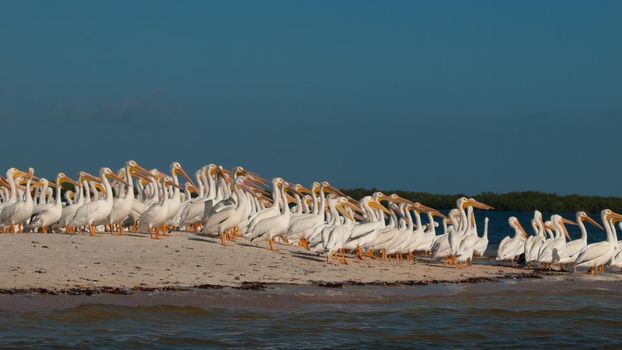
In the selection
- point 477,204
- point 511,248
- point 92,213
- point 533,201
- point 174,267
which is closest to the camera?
point 174,267

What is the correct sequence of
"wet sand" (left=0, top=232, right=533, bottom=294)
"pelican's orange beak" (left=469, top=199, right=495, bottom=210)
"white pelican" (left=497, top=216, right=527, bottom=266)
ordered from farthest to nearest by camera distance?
"pelican's orange beak" (left=469, top=199, right=495, bottom=210), "white pelican" (left=497, top=216, right=527, bottom=266), "wet sand" (left=0, top=232, right=533, bottom=294)

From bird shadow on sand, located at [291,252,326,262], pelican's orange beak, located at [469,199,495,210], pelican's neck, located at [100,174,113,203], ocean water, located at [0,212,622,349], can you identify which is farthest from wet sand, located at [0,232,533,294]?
pelican's orange beak, located at [469,199,495,210]

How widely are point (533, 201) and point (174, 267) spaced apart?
117 ft

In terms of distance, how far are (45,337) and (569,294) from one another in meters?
6.75

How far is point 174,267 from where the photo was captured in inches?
476

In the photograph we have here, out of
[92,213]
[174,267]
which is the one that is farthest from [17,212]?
[174,267]

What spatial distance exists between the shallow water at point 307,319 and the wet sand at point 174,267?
0.46 metres

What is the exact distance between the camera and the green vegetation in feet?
145

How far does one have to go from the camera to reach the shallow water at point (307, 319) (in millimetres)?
8953

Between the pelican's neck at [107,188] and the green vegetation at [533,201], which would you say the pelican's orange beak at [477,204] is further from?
the green vegetation at [533,201]

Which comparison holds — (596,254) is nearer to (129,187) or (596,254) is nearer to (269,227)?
(269,227)

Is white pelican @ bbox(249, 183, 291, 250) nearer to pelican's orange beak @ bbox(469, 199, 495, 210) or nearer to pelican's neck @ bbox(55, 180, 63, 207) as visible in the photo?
pelican's neck @ bbox(55, 180, 63, 207)

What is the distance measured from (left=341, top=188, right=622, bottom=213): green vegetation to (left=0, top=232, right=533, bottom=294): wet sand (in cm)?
2902

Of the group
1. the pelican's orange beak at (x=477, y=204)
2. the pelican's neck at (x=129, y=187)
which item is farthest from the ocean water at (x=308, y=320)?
the pelican's orange beak at (x=477, y=204)
